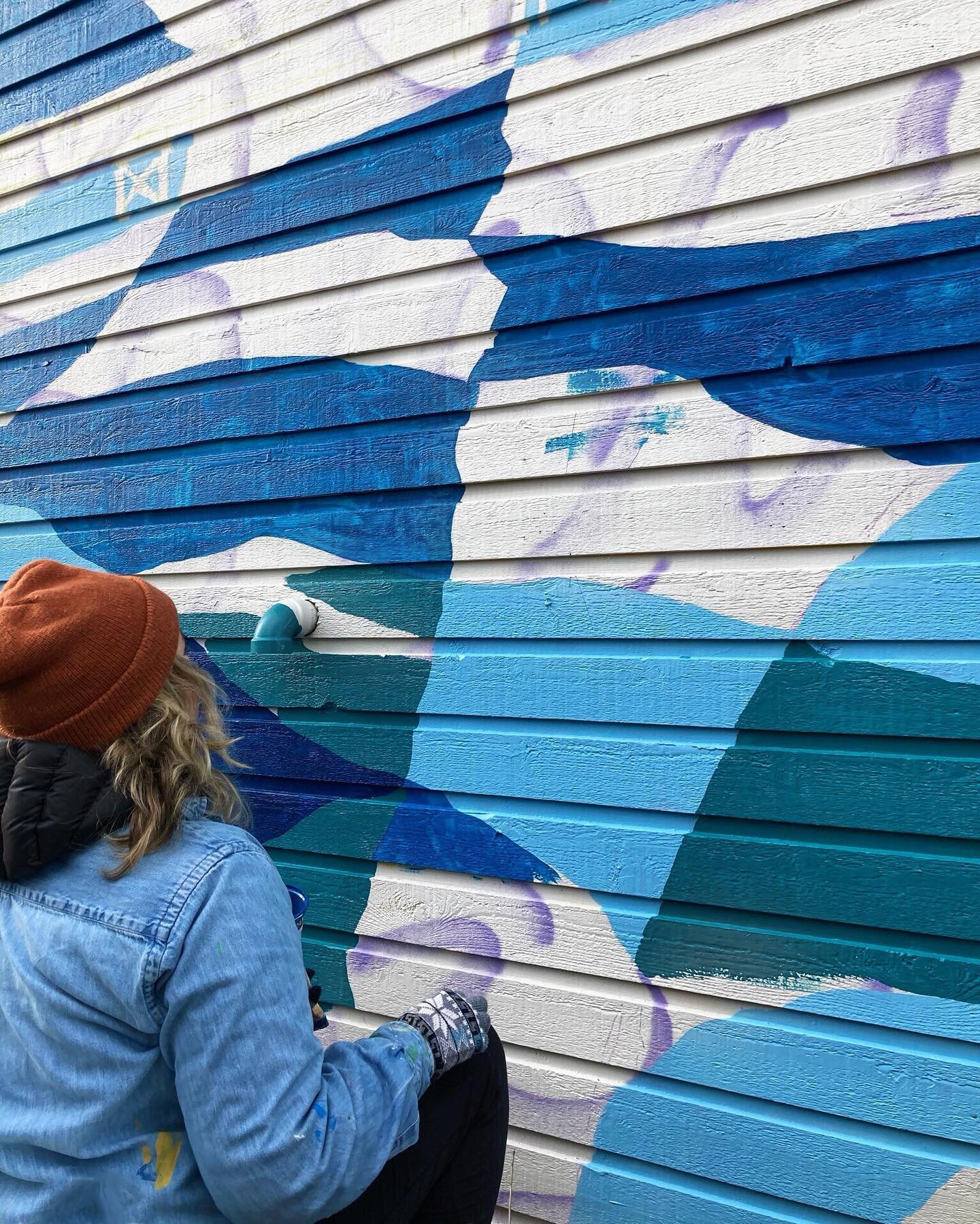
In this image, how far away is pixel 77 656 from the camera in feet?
4.96

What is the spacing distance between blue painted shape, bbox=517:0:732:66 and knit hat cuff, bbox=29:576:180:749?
1.59 m

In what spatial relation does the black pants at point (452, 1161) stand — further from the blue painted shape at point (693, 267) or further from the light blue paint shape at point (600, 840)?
the blue painted shape at point (693, 267)

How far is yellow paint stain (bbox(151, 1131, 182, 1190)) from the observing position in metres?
1.49

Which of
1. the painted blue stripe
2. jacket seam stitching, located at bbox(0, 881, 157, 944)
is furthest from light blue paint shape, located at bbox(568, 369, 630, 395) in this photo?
the painted blue stripe

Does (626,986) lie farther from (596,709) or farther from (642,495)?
(642,495)

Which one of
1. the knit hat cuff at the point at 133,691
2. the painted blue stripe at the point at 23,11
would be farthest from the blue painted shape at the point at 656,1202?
the painted blue stripe at the point at 23,11

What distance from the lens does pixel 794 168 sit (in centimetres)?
209

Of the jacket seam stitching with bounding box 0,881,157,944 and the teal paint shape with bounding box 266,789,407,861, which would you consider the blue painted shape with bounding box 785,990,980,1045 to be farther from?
the jacket seam stitching with bounding box 0,881,157,944

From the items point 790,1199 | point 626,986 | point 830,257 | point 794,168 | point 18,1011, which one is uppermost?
point 794,168

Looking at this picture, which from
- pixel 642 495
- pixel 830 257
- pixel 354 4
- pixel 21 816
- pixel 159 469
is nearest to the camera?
pixel 21 816

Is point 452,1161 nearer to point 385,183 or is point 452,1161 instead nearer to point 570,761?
point 570,761

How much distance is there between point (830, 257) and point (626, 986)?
1583 mm

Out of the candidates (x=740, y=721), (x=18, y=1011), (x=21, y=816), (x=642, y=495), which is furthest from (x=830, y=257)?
(x=18, y=1011)

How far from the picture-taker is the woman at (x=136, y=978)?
1409 mm
